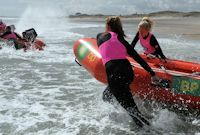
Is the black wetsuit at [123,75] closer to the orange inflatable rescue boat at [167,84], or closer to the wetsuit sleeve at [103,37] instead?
the wetsuit sleeve at [103,37]

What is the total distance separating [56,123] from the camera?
5754 mm

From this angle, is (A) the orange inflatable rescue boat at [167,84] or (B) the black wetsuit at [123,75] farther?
(A) the orange inflatable rescue boat at [167,84]

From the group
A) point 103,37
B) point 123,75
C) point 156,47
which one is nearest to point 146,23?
point 156,47

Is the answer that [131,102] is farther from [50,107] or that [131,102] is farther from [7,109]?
[7,109]

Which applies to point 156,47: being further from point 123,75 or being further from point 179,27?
point 179,27

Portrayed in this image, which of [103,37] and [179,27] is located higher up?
[103,37]

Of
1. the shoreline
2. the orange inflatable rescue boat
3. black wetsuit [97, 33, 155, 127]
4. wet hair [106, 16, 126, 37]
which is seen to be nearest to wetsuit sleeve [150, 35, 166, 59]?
the orange inflatable rescue boat

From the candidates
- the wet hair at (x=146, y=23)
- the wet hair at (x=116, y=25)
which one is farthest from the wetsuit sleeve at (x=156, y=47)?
the wet hair at (x=116, y=25)

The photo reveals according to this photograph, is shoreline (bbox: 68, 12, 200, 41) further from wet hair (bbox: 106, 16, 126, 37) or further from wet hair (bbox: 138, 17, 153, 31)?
wet hair (bbox: 106, 16, 126, 37)

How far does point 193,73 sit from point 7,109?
3095mm

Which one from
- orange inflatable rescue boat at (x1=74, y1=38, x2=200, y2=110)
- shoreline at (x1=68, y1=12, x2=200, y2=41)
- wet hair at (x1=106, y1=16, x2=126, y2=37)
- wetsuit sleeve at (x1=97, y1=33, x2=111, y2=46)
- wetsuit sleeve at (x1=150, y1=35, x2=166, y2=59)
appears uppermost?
wet hair at (x1=106, y1=16, x2=126, y2=37)

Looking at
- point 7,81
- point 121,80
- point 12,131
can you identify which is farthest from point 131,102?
point 7,81

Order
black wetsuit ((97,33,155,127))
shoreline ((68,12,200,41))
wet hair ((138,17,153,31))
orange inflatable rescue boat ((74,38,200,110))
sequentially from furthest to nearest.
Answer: shoreline ((68,12,200,41)) < wet hair ((138,17,153,31)) < orange inflatable rescue boat ((74,38,200,110)) < black wetsuit ((97,33,155,127))

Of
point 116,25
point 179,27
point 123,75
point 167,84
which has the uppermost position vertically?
point 116,25
